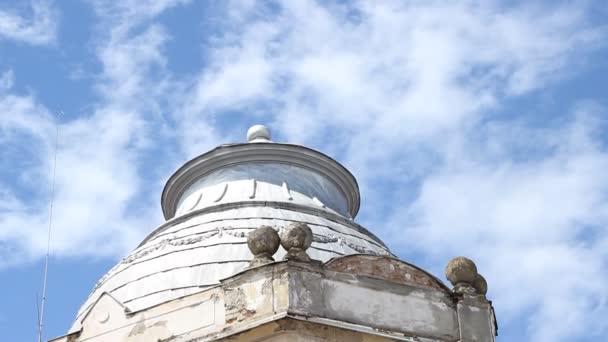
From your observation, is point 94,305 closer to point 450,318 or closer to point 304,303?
point 304,303

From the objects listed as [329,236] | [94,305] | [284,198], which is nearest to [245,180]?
[284,198]

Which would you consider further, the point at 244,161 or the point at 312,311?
the point at 244,161

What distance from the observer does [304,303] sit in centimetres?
1811

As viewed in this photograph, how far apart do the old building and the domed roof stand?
0.03m

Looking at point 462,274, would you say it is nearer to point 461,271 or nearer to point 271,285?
point 461,271

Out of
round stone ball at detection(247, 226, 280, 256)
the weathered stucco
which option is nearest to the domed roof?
the weathered stucco

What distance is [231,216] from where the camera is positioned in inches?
879

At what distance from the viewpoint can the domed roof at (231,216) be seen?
21.2 m

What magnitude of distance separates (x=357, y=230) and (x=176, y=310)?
4.95 metres

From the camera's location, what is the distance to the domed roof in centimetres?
2116

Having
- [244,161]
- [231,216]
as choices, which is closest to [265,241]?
[231,216]

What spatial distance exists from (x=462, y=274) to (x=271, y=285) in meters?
2.94

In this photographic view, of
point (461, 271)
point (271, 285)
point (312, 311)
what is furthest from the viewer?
point (461, 271)

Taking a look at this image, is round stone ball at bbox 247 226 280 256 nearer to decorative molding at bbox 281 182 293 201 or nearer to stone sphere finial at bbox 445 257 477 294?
stone sphere finial at bbox 445 257 477 294
